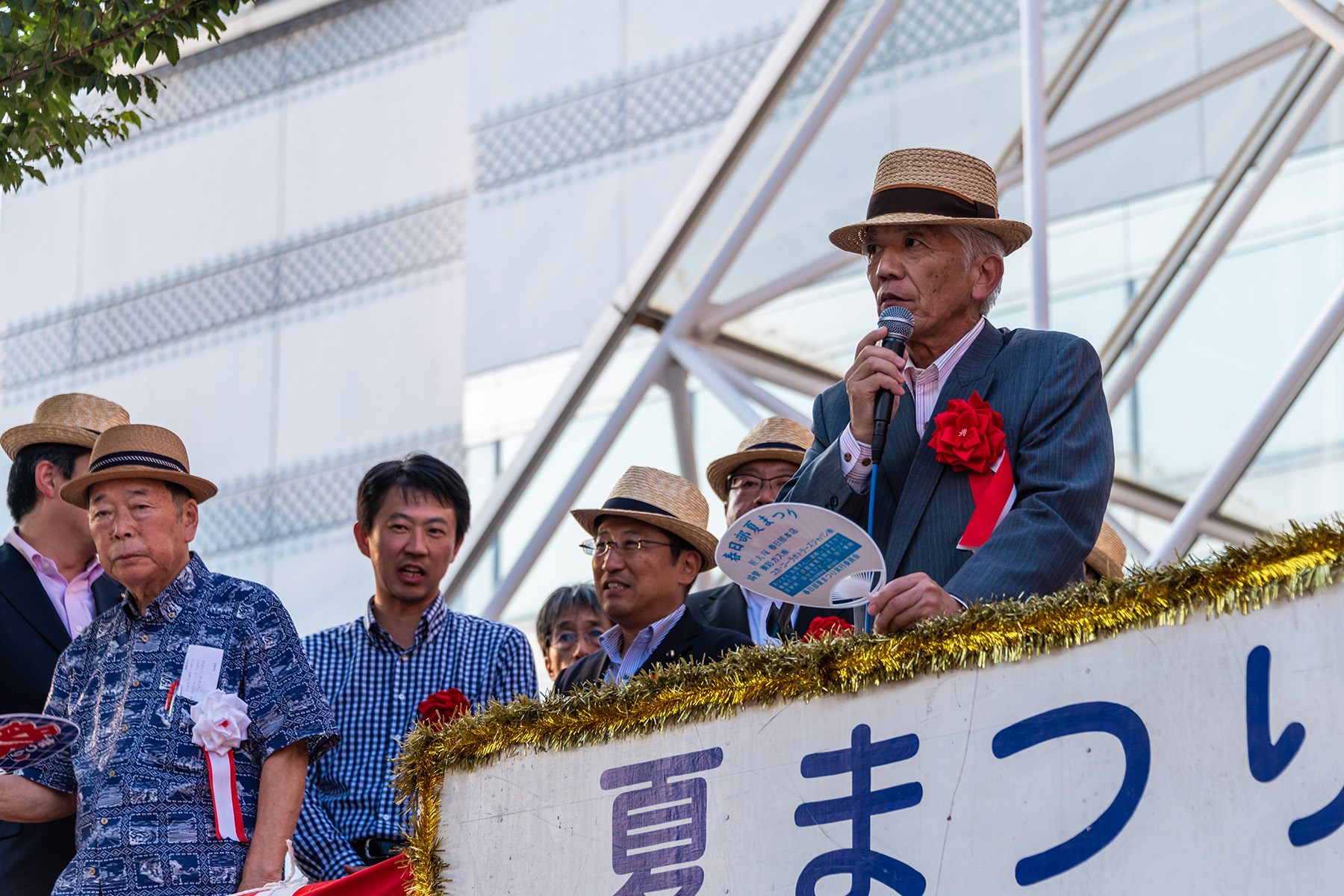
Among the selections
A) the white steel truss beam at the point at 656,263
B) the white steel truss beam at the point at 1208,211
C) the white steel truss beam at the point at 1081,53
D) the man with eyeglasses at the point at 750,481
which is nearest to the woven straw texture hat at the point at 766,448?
the man with eyeglasses at the point at 750,481

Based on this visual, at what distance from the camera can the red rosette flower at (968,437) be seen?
299cm

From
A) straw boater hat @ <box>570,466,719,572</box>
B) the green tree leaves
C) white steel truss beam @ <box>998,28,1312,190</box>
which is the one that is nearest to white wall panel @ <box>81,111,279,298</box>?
Result: white steel truss beam @ <box>998,28,1312,190</box>

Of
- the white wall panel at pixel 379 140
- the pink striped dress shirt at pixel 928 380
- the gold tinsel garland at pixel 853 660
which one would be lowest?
the gold tinsel garland at pixel 853 660

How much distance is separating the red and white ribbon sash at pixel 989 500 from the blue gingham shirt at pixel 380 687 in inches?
65.2

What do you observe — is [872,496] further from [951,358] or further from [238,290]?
[238,290]

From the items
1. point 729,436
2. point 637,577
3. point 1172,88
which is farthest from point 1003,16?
point 637,577

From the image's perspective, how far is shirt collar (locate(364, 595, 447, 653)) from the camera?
453 centimetres

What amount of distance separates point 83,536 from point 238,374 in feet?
29.8

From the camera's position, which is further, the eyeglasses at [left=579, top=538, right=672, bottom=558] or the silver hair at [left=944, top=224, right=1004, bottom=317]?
the eyeglasses at [left=579, top=538, right=672, bottom=558]

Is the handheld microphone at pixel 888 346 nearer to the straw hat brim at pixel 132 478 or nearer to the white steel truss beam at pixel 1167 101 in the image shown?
the straw hat brim at pixel 132 478

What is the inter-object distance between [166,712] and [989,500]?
5.93 feet

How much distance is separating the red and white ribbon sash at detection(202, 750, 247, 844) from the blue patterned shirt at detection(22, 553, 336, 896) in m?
0.02

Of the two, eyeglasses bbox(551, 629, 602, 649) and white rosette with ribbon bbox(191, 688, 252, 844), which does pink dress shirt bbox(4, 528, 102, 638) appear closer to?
white rosette with ribbon bbox(191, 688, 252, 844)

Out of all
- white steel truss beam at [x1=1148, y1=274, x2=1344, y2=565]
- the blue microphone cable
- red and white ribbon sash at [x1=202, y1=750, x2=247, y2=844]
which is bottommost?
red and white ribbon sash at [x1=202, y1=750, x2=247, y2=844]
